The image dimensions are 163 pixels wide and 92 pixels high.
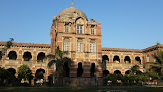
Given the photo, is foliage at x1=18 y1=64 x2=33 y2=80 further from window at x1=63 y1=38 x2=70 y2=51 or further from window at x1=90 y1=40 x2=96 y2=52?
window at x1=90 y1=40 x2=96 y2=52

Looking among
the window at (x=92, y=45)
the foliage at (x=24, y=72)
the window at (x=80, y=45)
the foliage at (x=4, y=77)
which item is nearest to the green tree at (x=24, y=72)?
the foliage at (x=24, y=72)

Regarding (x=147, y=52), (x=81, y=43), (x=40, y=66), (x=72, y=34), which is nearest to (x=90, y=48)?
(x=81, y=43)

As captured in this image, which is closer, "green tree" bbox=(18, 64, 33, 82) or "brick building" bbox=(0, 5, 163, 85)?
"brick building" bbox=(0, 5, 163, 85)

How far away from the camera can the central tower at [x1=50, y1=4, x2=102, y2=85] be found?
33.7 meters

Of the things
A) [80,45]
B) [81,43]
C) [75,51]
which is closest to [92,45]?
[81,43]

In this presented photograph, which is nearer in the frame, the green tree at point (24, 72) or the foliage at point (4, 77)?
the foliage at point (4, 77)

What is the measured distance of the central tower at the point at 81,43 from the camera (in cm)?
3366

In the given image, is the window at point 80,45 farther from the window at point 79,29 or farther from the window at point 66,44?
the window at point 66,44

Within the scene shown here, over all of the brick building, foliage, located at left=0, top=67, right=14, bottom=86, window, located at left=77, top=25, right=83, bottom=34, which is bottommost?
foliage, located at left=0, top=67, right=14, bottom=86

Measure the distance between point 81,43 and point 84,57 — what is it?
3.07m

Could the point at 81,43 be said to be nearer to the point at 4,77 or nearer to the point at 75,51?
the point at 75,51

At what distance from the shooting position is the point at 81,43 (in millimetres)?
35156

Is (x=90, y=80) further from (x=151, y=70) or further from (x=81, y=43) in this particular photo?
(x=151, y=70)

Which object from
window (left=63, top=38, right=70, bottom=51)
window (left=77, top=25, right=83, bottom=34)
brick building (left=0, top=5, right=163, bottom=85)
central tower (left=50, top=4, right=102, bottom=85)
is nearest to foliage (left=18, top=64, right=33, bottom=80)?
brick building (left=0, top=5, right=163, bottom=85)
